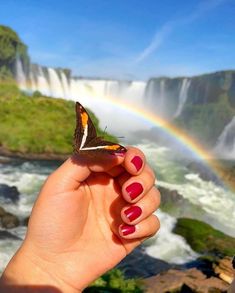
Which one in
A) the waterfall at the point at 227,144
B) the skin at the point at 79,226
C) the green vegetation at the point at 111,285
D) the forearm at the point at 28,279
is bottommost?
the waterfall at the point at 227,144

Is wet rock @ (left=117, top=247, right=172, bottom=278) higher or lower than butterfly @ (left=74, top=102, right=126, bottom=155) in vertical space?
lower

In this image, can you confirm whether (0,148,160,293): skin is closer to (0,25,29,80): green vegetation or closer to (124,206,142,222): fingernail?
(124,206,142,222): fingernail

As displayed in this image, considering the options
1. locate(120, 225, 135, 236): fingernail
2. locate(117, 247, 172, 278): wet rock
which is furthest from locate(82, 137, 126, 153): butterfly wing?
locate(117, 247, 172, 278): wet rock

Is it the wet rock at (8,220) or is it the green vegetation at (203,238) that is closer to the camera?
the wet rock at (8,220)

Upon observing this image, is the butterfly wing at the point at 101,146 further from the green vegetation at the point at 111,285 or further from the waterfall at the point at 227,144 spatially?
the waterfall at the point at 227,144

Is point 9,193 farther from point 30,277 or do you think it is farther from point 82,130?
point 82,130

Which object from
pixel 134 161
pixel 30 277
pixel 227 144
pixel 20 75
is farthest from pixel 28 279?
pixel 20 75

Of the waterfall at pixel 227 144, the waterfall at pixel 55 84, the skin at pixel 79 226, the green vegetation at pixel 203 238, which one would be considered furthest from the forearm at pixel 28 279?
the waterfall at pixel 55 84
